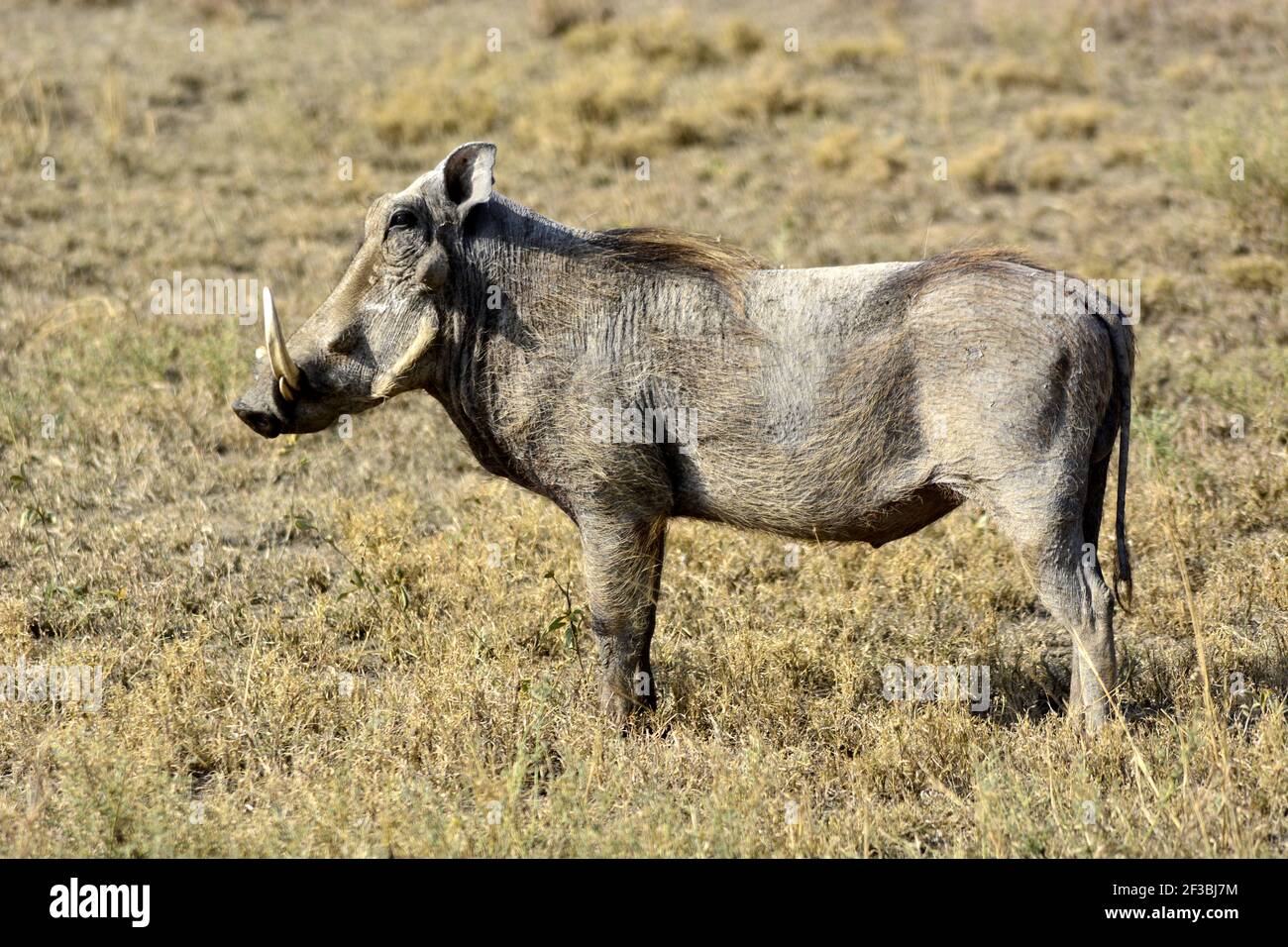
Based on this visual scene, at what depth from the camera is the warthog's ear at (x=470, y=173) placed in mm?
4602

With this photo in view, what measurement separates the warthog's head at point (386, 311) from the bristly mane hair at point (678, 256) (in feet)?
1.60

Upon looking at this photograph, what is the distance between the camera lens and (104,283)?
9266mm

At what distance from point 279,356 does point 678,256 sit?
137cm

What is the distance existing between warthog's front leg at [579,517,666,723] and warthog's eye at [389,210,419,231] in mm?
1133

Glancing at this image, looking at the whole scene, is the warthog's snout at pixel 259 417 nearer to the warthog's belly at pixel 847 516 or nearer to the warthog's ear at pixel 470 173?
the warthog's ear at pixel 470 173

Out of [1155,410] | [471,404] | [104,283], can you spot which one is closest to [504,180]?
[104,283]

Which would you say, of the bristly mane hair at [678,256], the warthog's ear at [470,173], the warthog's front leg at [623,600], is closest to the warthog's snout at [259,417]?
the warthog's ear at [470,173]

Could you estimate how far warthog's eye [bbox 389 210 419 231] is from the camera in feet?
15.0

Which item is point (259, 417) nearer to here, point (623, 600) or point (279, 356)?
point (279, 356)

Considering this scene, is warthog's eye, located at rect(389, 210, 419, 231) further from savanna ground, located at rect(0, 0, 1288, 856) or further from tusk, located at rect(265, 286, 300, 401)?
savanna ground, located at rect(0, 0, 1288, 856)

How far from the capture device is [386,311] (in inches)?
183

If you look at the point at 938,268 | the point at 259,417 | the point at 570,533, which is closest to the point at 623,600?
the point at 259,417

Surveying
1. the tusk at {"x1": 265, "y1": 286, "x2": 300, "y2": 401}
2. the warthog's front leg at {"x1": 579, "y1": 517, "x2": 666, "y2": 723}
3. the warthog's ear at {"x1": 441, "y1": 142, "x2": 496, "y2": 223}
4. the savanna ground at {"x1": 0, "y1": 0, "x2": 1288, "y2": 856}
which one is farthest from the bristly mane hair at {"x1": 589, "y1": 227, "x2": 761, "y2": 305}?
the tusk at {"x1": 265, "y1": 286, "x2": 300, "y2": 401}

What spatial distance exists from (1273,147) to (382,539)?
6.60m
